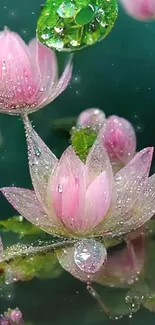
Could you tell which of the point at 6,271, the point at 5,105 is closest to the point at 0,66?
the point at 5,105

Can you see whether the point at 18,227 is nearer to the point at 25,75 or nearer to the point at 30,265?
the point at 30,265

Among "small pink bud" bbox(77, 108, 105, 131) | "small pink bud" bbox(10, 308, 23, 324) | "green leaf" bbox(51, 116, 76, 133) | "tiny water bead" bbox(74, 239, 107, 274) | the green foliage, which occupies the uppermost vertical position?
"small pink bud" bbox(77, 108, 105, 131)

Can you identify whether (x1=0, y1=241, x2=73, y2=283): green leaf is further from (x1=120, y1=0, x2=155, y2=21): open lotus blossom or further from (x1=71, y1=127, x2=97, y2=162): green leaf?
(x1=120, y1=0, x2=155, y2=21): open lotus blossom

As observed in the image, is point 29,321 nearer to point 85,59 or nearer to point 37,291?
point 37,291

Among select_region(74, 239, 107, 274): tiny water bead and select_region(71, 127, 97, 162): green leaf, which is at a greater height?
select_region(71, 127, 97, 162): green leaf

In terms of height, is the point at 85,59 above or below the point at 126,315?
above

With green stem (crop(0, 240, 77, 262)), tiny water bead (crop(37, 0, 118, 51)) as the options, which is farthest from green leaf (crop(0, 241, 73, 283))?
tiny water bead (crop(37, 0, 118, 51))
